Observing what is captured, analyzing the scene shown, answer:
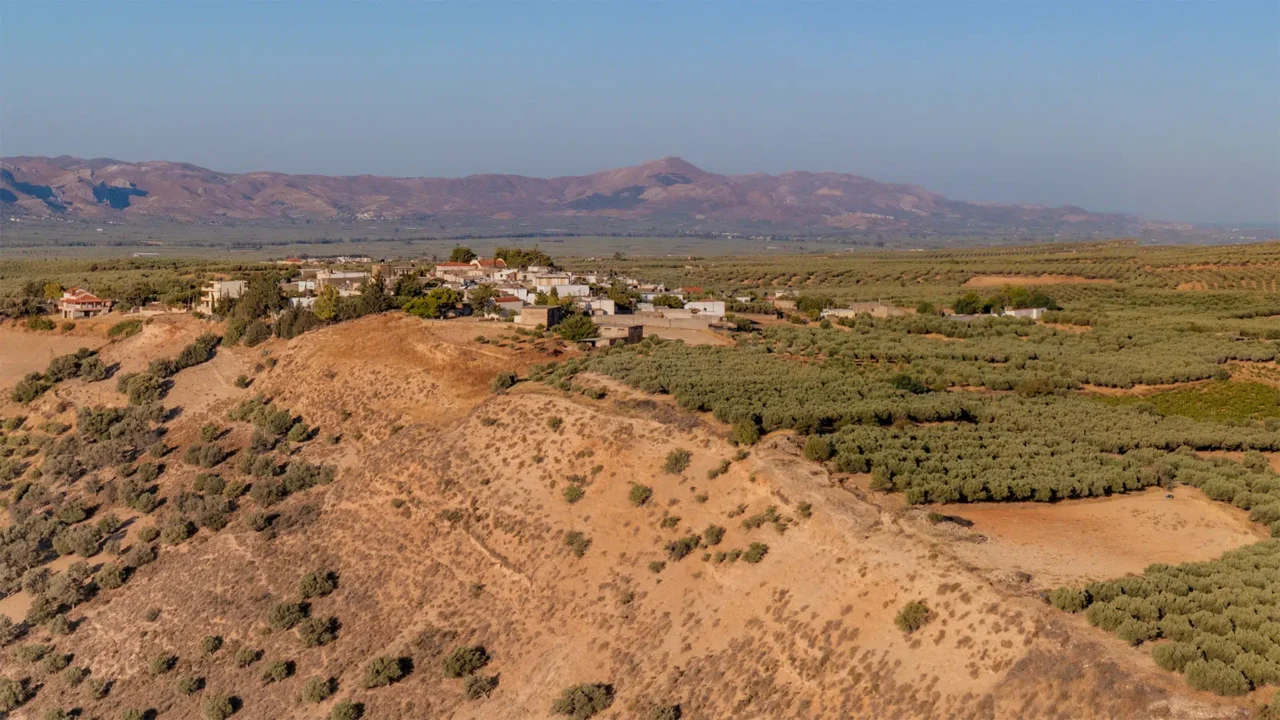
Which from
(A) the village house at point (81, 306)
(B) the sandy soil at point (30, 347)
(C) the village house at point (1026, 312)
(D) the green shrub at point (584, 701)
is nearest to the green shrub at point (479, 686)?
(D) the green shrub at point (584, 701)

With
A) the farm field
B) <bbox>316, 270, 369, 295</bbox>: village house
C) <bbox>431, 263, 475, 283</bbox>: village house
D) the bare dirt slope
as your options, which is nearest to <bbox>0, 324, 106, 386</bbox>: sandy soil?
the farm field

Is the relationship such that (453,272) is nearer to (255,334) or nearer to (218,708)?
(255,334)

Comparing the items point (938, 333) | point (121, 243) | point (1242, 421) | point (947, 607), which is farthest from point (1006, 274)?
point (121, 243)

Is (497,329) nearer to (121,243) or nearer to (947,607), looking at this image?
(947,607)

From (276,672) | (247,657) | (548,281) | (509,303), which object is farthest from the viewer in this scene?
(548,281)

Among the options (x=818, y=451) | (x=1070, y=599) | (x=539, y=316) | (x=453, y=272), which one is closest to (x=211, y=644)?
(x=818, y=451)

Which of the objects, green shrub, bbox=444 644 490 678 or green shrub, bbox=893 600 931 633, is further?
green shrub, bbox=444 644 490 678

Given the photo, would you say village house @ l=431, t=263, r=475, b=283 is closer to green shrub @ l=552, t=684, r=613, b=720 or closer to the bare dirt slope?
the bare dirt slope
